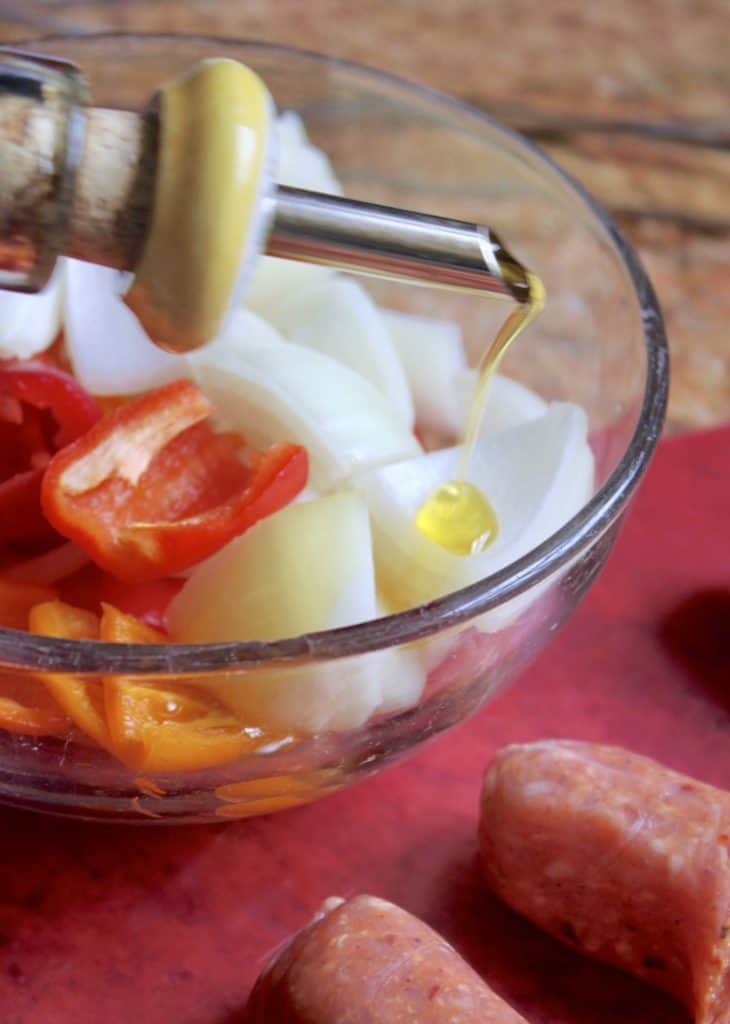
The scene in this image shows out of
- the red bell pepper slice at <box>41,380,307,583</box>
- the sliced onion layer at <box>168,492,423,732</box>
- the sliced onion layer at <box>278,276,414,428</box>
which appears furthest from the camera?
the sliced onion layer at <box>278,276,414,428</box>

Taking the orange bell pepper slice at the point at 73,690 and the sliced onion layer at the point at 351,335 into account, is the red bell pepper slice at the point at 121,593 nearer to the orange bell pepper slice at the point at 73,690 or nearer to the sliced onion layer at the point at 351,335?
the orange bell pepper slice at the point at 73,690

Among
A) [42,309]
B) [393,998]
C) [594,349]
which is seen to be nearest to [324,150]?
[594,349]

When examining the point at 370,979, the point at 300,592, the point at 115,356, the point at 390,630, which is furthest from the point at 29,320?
the point at 370,979

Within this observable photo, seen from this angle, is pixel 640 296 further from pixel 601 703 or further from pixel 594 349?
pixel 601 703

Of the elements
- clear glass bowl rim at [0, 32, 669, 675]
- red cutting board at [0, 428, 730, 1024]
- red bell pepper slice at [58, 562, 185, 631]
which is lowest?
red cutting board at [0, 428, 730, 1024]

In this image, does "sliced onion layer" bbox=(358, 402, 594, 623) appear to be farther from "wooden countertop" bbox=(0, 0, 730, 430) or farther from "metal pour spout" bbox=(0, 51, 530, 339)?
"wooden countertop" bbox=(0, 0, 730, 430)

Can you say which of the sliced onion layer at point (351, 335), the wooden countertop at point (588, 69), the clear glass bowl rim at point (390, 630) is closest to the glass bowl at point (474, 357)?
the clear glass bowl rim at point (390, 630)

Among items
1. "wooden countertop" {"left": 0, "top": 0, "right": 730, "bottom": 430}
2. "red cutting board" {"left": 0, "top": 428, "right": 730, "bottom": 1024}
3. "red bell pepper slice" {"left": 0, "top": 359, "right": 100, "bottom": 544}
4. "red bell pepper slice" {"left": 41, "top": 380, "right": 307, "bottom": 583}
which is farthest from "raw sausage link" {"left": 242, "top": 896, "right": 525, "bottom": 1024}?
"wooden countertop" {"left": 0, "top": 0, "right": 730, "bottom": 430}
